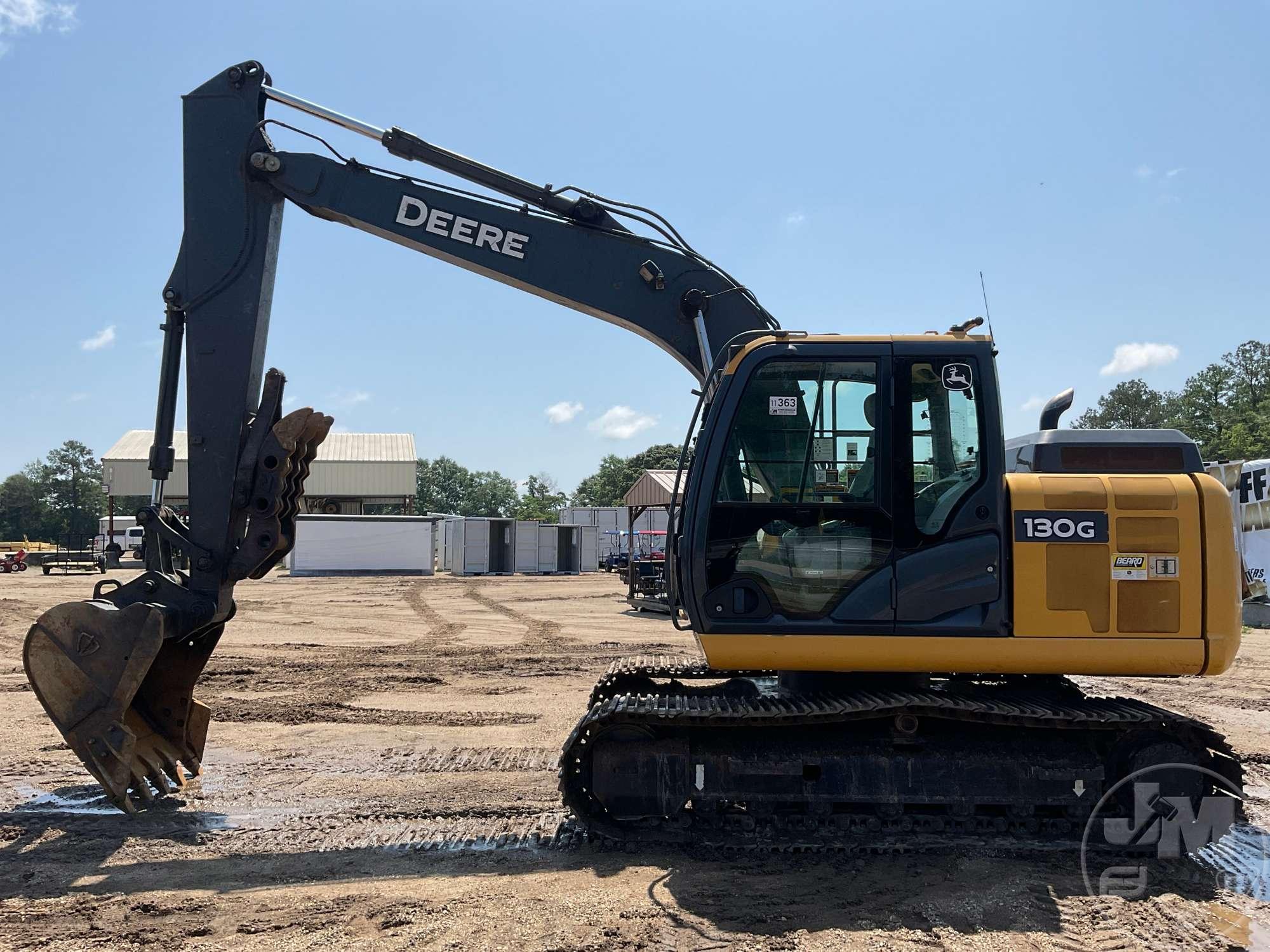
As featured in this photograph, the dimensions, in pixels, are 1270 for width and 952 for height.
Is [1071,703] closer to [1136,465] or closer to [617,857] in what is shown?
[1136,465]

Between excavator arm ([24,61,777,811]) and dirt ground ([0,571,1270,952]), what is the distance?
0.77 m

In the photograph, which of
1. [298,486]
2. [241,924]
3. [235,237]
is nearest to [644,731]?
[241,924]

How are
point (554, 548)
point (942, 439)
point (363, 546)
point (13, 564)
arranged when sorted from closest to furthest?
point (942, 439) → point (363, 546) → point (554, 548) → point (13, 564)

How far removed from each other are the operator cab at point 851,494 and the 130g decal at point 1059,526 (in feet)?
0.50

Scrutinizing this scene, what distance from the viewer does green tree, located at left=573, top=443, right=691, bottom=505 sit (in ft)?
330

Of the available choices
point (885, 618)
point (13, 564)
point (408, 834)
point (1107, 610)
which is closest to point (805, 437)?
point (885, 618)

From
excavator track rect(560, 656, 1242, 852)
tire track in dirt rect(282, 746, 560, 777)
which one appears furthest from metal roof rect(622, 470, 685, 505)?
excavator track rect(560, 656, 1242, 852)

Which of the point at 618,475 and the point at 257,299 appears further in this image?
the point at 618,475

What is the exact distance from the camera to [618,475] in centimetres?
10725

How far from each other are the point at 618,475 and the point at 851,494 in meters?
102

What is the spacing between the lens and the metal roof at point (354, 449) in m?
54.4

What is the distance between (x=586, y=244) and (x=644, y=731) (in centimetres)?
334

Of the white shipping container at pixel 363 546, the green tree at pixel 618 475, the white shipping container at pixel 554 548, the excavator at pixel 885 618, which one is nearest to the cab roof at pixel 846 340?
the excavator at pixel 885 618

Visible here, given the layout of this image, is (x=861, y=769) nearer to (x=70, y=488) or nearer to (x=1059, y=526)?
(x=1059, y=526)
